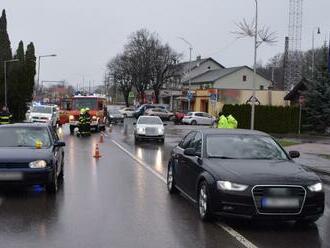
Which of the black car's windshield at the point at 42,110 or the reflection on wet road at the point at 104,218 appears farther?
the black car's windshield at the point at 42,110

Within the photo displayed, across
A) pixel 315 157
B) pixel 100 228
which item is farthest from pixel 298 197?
pixel 315 157

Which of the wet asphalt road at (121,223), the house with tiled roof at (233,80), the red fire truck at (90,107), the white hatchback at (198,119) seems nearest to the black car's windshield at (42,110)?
the red fire truck at (90,107)

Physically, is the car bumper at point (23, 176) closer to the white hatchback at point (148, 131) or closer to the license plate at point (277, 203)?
the license plate at point (277, 203)

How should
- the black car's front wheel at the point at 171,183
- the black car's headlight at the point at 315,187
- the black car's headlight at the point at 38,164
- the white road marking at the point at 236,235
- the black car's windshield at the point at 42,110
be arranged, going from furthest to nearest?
1. the black car's windshield at the point at 42,110
2. the black car's front wheel at the point at 171,183
3. the black car's headlight at the point at 38,164
4. the black car's headlight at the point at 315,187
5. the white road marking at the point at 236,235

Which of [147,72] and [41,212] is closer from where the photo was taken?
[41,212]

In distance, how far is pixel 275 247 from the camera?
23.6ft

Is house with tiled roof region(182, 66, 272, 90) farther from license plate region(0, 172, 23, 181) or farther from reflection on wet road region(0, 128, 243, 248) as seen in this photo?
license plate region(0, 172, 23, 181)

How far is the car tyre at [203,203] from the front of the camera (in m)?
8.54

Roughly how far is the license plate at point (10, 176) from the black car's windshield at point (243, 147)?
347 cm

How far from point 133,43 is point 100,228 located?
9127 centimetres

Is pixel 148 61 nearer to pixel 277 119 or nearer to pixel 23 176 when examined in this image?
pixel 277 119

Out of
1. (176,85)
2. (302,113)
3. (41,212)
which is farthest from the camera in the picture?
(176,85)

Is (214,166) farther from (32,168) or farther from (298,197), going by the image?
(32,168)

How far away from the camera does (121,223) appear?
8.55 m
